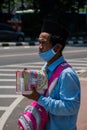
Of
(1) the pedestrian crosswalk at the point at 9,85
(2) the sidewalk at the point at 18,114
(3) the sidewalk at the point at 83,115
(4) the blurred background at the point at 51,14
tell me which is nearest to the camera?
(3) the sidewalk at the point at 83,115

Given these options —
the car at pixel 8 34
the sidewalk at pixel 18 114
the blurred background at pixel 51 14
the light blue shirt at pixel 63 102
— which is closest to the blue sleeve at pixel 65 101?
the light blue shirt at pixel 63 102

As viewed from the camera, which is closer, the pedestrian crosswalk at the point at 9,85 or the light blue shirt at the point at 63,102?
the light blue shirt at the point at 63,102

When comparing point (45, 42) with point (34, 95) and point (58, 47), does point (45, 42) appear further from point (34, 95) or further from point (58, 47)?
point (34, 95)

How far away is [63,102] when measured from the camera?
3.61 metres

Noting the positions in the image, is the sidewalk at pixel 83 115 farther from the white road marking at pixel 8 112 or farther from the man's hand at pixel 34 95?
the man's hand at pixel 34 95

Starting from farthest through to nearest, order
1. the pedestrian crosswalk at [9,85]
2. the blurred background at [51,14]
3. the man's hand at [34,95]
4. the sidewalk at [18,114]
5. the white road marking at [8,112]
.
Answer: the blurred background at [51,14] → the pedestrian crosswalk at [9,85] → the white road marking at [8,112] → the sidewalk at [18,114] → the man's hand at [34,95]

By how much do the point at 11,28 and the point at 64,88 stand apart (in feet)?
122

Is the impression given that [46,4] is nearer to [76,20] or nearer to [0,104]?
[76,20]

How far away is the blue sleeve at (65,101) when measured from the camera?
3602 millimetres

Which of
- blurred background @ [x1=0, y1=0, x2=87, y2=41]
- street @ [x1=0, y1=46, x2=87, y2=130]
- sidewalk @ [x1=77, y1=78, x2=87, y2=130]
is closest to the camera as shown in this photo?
sidewalk @ [x1=77, y1=78, x2=87, y2=130]

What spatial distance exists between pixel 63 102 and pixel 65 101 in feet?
0.05

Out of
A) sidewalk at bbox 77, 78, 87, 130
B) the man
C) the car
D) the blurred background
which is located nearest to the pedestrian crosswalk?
sidewalk at bbox 77, 78, 87, 130

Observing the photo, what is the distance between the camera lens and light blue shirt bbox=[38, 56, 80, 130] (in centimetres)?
361

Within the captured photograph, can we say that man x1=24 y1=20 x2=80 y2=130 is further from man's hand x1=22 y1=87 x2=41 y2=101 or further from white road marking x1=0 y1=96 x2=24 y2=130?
white road marking x1=0 y1=96 x2=24 y2=130
